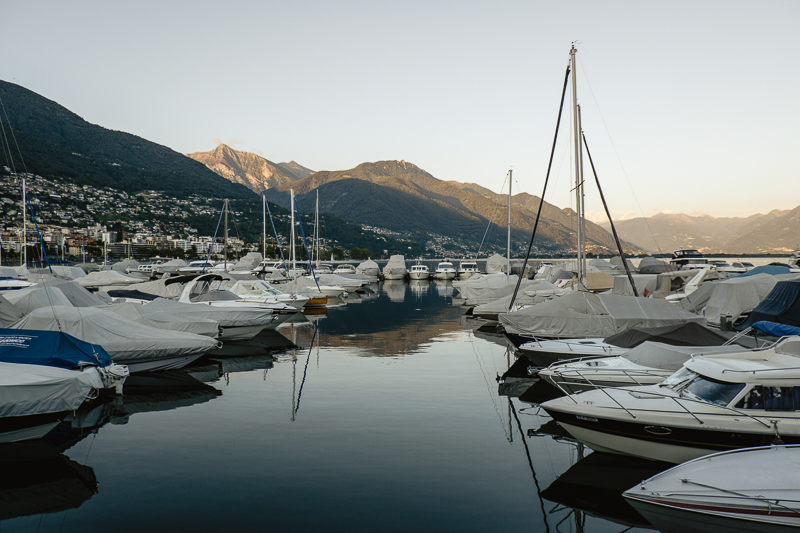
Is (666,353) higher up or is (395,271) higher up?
(666,353)

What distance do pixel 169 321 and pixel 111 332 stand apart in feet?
13.0

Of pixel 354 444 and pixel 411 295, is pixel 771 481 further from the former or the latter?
pixel 411 295

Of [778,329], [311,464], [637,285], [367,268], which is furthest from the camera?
[367,268]

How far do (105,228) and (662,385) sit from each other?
5255 inches

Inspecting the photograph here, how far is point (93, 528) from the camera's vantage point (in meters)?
7.52

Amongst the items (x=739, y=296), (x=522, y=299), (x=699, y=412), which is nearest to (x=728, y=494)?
(x=699, y=412)

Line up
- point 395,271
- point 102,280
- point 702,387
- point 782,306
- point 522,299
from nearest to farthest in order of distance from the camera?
point 702,387 → point 782,306 → point 522,299 → point 102,280 → point 395,271

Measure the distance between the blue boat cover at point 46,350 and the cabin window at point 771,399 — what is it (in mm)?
14017

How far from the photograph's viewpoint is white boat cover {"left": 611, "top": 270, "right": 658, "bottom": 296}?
113 feet

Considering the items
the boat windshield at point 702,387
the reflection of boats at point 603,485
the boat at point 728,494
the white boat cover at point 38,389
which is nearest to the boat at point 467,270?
the boat windshield at point 702,387

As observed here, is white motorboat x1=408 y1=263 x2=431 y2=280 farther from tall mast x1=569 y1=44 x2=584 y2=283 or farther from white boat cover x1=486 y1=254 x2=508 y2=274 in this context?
tall mast x1=569 y1=44 x2=584 y2=283

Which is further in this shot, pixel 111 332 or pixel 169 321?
pixel 169 321

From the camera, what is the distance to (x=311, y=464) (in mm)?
9984

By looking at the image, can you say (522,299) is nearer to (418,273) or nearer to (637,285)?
(637,285)
